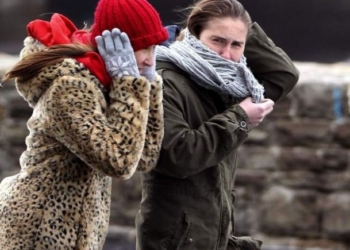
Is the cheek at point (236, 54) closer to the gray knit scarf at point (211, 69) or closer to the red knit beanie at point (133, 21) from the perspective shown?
the gray knit scarf at point (211, 69)

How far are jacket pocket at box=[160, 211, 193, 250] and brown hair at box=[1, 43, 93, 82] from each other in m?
0.77

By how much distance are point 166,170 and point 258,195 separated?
2.64 meters

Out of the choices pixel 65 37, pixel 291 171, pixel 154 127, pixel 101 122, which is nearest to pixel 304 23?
pixel 291 171

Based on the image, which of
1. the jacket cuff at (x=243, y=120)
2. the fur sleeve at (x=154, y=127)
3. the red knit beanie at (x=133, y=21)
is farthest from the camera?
the jacket cuff at (x=243, y=120)

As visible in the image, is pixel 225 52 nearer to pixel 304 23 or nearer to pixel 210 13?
pixel 210 13

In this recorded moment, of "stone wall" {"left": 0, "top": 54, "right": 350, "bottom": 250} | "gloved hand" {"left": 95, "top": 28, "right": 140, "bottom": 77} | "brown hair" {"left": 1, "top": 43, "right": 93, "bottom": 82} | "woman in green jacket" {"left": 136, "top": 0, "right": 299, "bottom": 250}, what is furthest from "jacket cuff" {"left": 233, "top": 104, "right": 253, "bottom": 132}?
"stone wall" {"left": 0, "top": 54, "right": 350, "bottom": 250}

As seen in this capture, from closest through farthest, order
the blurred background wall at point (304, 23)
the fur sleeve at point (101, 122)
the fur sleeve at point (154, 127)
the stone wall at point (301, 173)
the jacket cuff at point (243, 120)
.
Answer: the fur sleeve at point (101, 122) < the fur sleeve at point (154, 127) < the jacket cuff at point (243, 120) < the stone wall at point (301, 173) < the blurred background wall at point (304, 23)

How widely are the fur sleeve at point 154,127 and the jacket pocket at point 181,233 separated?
0.36 m

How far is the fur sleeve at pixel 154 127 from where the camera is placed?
3369 millimetres

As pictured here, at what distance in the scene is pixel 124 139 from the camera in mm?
3180

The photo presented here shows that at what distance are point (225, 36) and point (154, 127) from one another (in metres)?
0.49

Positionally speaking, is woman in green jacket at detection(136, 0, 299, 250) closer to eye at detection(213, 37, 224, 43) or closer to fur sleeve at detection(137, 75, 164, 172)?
eye at detection(213, 37, 224, 43)

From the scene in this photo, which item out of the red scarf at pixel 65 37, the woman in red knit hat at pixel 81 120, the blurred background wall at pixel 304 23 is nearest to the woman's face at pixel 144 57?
the woman in red knit hat at pixel 81 120

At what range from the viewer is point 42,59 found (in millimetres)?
3178
